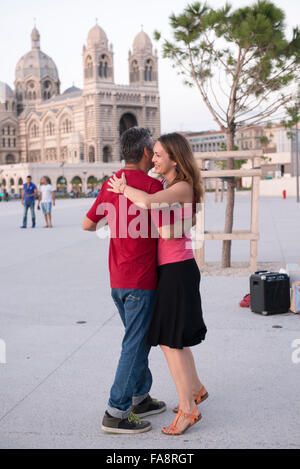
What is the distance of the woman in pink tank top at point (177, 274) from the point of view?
3.28m

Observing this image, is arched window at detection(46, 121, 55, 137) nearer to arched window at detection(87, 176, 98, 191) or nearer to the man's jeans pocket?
arched window at detection(87, 176, 98, 191)

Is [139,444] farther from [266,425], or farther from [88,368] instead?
[88,368]

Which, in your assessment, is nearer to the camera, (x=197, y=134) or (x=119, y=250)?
(x=119, y=250)

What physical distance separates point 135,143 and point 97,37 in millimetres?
105096

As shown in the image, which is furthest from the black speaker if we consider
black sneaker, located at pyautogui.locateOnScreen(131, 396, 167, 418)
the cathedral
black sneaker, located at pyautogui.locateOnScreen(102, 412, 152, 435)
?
the cathedral

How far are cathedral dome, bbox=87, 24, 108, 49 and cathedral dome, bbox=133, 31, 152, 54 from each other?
8878 mm

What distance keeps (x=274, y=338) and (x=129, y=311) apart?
2.26 m

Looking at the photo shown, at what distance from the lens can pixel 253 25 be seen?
8.48 m

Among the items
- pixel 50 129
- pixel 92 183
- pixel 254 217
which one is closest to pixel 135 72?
pixel 50 129

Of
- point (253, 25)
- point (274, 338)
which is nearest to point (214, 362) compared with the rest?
point (274, 338)

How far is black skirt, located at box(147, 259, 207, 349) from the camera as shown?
10.8 feet

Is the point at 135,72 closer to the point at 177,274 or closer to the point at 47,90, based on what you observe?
the point at 47,90

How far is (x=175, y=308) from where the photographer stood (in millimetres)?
3303

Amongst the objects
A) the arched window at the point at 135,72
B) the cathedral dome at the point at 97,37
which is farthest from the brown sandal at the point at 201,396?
the arched window at the point at 135,72
